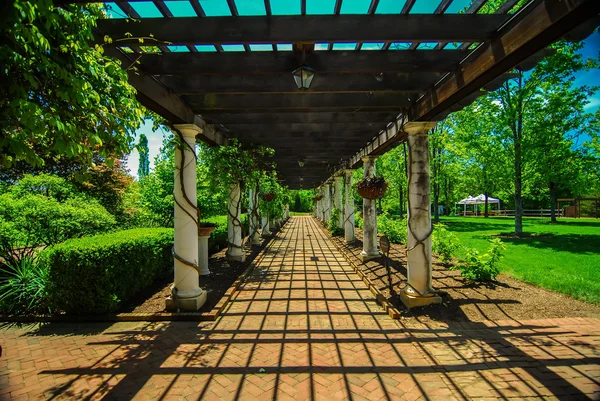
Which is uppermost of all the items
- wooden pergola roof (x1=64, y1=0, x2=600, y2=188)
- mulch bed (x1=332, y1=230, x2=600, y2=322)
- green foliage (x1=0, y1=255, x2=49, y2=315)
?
wooden pergola roof (x1=64, y1=0, x2=600, y2=188)

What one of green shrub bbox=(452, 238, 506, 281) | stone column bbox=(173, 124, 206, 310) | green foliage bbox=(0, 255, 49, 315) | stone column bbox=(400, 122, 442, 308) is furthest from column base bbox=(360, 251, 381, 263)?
green foliage bbox=(0, 255, 49, 315)

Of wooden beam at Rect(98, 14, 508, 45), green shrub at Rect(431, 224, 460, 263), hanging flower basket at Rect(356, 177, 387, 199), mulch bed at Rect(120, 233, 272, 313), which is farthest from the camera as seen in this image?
green shrub at Rect(431, 224, 460, 263)

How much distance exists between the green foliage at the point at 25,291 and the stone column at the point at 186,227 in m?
1.85

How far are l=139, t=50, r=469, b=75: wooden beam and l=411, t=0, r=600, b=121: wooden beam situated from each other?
324 mm

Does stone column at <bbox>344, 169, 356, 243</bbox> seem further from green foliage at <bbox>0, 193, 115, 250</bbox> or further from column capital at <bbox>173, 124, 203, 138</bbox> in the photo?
green foliage at <bbox>0, 193, 115, 250</bbox>

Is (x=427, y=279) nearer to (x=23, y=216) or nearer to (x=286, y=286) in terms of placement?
(x=286, y=286)

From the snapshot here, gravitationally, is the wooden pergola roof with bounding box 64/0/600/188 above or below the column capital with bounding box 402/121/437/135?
above

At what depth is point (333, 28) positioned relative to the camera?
9.29 ft

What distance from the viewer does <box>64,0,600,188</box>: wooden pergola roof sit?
2.71m

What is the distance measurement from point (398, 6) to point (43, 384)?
499cm

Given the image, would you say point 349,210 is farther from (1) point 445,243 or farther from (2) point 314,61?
(2) point 314,61

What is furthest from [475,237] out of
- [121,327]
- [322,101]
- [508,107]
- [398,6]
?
[121,327]

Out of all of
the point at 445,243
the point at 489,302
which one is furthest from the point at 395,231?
the point at 489,302

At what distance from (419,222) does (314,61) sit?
9.90 feet
